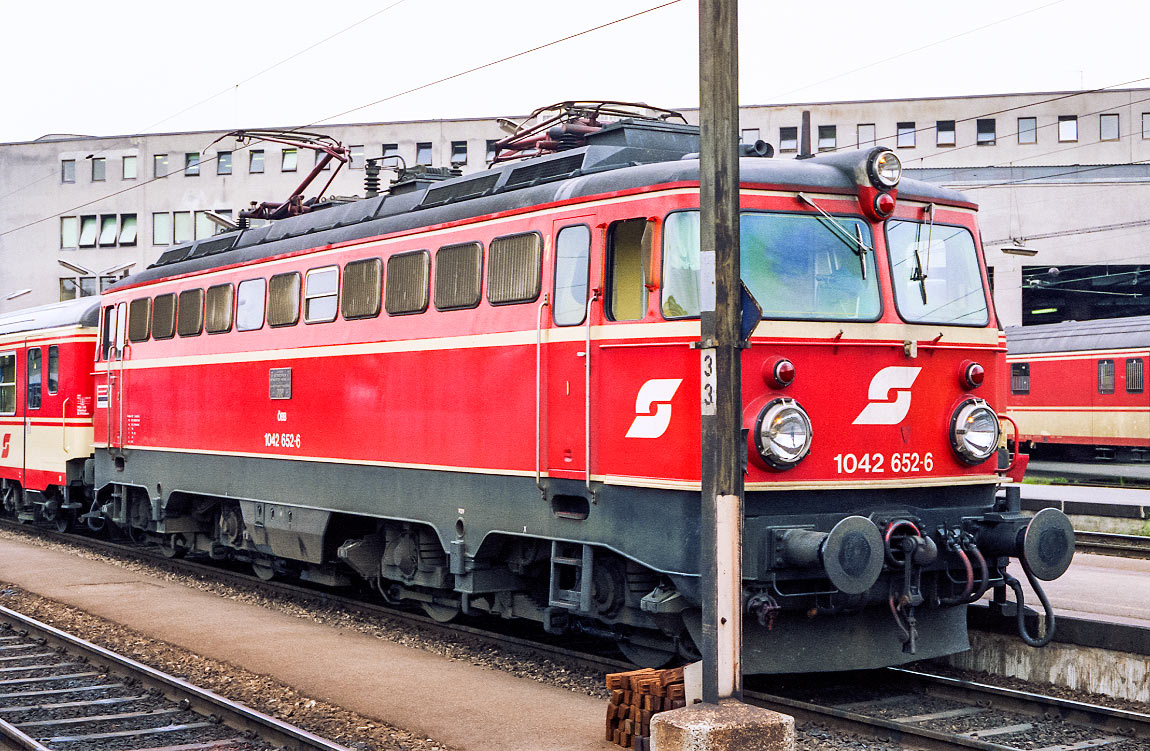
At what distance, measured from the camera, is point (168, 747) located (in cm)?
788

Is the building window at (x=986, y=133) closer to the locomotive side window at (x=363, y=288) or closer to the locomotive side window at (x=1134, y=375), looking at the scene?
the locomotive side window at (x=1134, y=375)

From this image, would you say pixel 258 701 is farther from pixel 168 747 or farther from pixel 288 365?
pixel 288 365

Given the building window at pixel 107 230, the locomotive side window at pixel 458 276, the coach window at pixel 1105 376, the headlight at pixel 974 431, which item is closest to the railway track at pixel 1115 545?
the headlight at pixel 974 431

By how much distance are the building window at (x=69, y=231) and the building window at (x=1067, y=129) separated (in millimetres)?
41567

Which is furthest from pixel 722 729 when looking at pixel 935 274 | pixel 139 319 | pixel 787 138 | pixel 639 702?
pixel 787 138

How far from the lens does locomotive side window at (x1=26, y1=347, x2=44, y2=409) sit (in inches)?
796

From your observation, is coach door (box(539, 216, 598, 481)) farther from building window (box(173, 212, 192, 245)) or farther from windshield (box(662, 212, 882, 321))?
building window (box(173, 212, 192, 245))

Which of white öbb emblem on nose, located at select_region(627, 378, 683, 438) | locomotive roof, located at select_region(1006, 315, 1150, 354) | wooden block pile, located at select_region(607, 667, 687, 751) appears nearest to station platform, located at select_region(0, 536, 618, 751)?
wooden block pile, located at select_region(607, 667, 687, 751)

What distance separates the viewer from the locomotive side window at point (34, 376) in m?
20.2

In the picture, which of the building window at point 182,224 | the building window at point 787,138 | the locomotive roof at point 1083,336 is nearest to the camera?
the locomotive roof at point 1083,336

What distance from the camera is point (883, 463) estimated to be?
27.9 ft

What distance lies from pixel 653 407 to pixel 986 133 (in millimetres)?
43810

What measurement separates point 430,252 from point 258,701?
3.84 meters

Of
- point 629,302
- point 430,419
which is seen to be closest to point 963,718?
point 629,302
